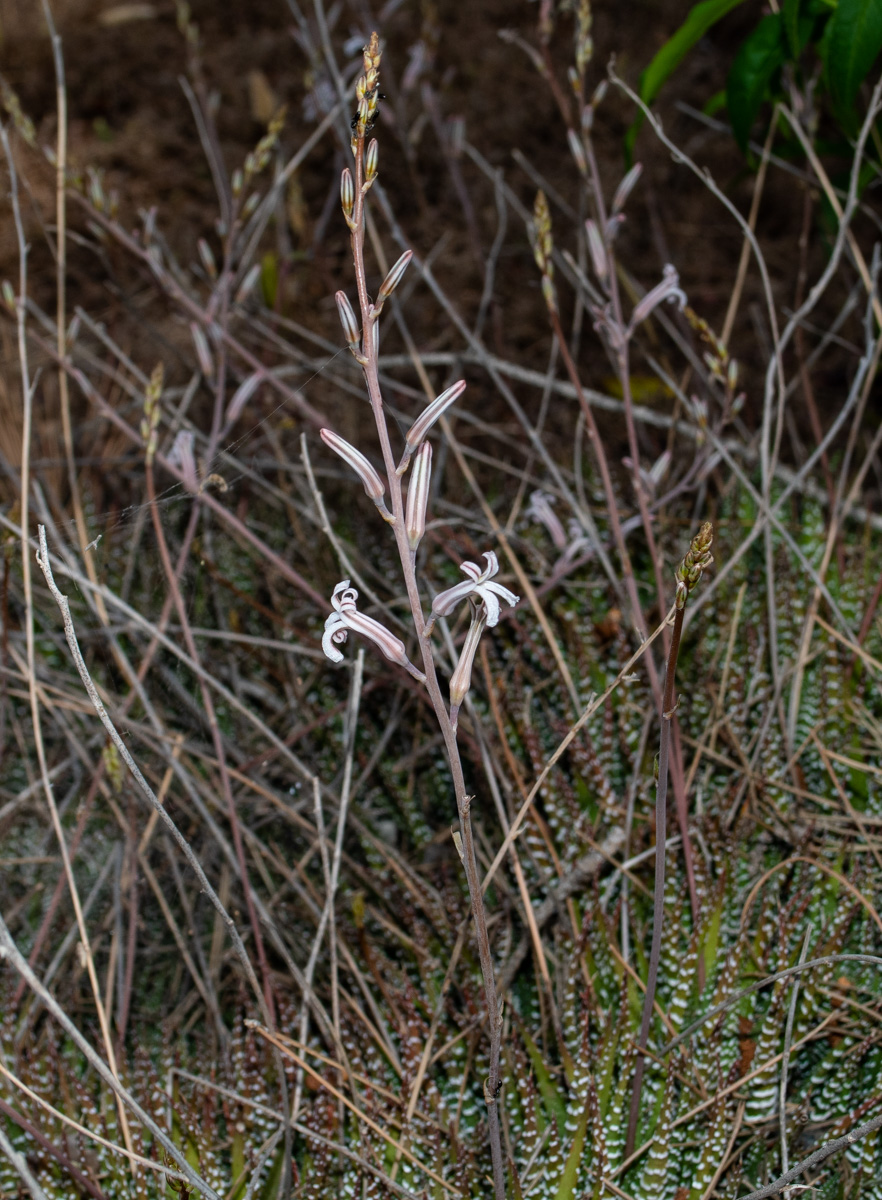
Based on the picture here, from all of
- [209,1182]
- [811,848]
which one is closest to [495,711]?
[811,848]

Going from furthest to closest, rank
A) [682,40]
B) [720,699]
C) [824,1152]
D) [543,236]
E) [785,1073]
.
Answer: [682,40], [720,699], [543,236], [785,1073], [824,1152]

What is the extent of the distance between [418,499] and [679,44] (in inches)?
59.2

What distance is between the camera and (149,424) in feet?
4.86

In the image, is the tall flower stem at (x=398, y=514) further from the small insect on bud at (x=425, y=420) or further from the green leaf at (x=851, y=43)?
→ the green leaf at (x=851, y=43)

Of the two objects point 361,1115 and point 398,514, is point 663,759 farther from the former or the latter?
point 361,1115

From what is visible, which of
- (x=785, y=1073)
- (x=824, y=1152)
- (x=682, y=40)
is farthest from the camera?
(x=682, y=40)

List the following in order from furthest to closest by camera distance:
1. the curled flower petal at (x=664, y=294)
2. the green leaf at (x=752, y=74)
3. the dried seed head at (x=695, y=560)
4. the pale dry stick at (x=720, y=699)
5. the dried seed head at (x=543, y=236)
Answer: the green leaf at (x=752, y=74) → the pale dry stick at (x=720, y=699) → the curled flower petal at (x=664, y=294) → the dried seed head at (x=543, y=236) → the dried seed head at (x=695, y=560)

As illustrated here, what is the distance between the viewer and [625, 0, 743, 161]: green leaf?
1.78 meters

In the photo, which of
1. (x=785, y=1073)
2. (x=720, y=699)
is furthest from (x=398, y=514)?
(x=720, y=699)

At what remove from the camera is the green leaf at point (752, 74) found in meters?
1.72

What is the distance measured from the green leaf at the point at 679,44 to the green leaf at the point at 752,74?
9 cm

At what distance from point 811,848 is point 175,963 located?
3.69 feet

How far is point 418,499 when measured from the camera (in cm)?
87

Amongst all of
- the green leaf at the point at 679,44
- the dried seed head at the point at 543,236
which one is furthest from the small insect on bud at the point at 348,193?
the green leaf at the point at 679,44
